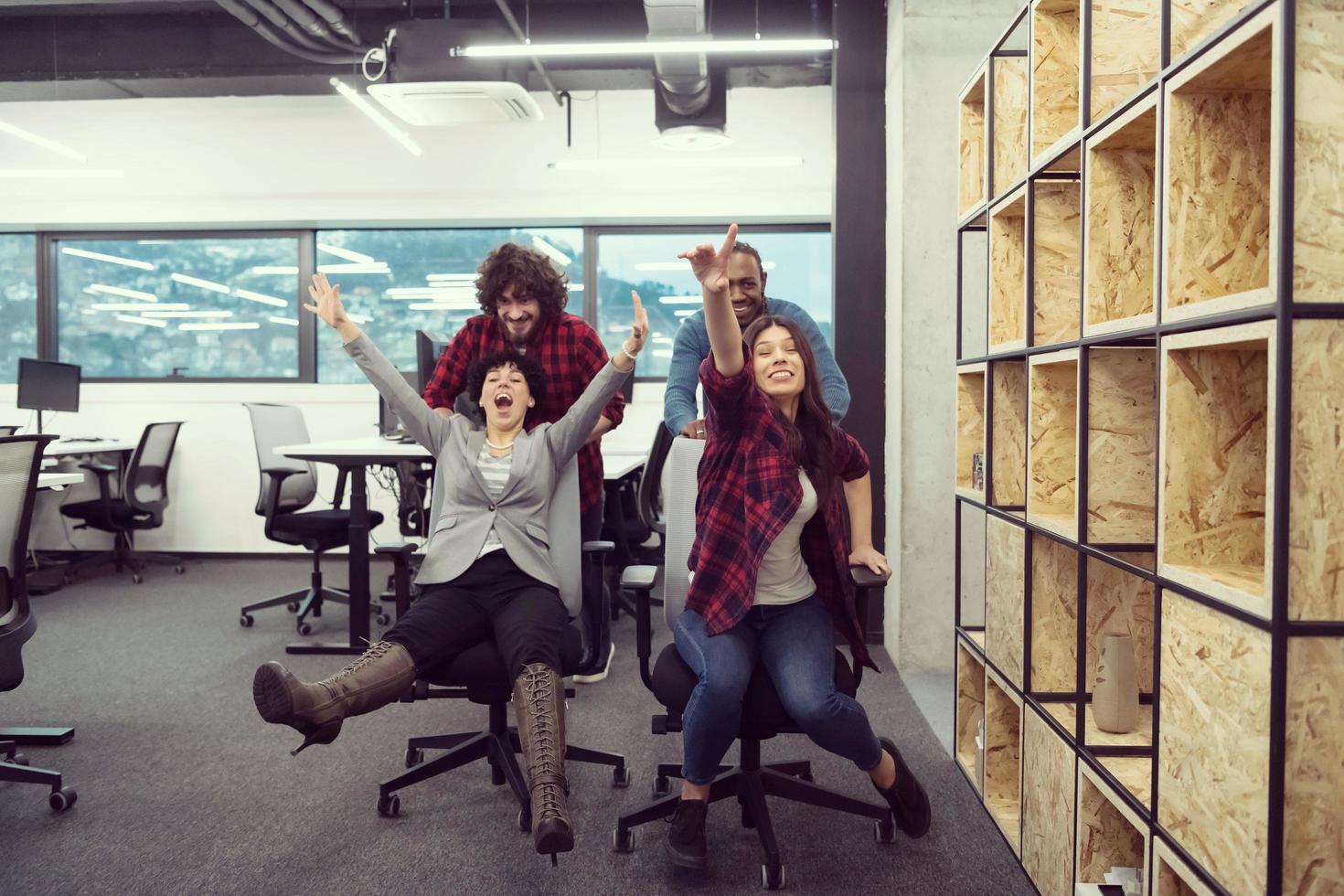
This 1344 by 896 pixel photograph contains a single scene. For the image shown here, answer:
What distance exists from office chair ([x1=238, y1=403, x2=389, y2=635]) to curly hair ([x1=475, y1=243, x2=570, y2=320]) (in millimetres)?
1419

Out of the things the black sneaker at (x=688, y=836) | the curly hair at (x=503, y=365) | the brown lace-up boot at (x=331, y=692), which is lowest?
the black sneaker at (x=688, y=836)

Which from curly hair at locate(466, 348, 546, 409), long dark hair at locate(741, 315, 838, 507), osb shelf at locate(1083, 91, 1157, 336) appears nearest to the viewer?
osb shelf at locate(1083, 91, 1157, 336)

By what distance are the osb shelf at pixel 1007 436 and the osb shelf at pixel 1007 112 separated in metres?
0.43

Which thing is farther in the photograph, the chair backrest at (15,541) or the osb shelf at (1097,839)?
the chair backrest at (15,541)

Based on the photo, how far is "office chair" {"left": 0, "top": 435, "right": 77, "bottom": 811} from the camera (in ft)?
6.60

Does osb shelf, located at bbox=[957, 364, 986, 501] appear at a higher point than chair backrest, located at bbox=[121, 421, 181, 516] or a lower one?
higher

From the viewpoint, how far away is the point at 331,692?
177 centimetres

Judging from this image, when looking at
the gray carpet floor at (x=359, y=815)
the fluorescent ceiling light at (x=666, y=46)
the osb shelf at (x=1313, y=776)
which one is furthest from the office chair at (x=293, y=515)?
the osb shelf at (x=1313, y=776)

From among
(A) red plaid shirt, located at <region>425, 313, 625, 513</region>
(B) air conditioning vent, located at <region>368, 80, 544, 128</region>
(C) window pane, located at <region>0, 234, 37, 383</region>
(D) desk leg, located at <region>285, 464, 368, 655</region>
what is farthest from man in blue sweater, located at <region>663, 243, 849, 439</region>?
(C) window pane, located at <region>0, 234, 37, 383</region>

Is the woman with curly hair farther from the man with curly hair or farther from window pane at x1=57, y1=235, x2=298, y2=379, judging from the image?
window pane at x1=57, y1=235, x2=298, y2=379

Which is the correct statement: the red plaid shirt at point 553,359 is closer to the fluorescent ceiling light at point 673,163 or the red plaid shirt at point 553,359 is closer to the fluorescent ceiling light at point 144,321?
the fluorescent ceiling light at point 673,163

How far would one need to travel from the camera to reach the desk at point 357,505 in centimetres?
322

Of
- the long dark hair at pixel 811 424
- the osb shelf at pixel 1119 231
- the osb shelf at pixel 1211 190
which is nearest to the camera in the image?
the osb shelf at pixel 1211 190

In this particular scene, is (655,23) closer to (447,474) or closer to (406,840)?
(447,474)
